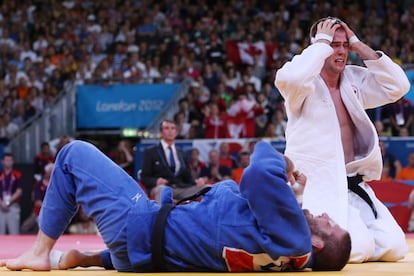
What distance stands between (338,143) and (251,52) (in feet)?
34.3

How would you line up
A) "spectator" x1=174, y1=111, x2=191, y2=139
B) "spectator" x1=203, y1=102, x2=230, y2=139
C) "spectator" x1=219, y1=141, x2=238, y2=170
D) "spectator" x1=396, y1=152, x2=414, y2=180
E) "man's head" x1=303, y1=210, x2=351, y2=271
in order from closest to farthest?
"man's head" x1=303, y1=210, x2=351, y2=271, "spectator" x1=396, y1=152, x2=414, y2=180, "spectator" x1=219, y1=141, x2=238, y2=170, "spectator" x1=203, y1=102, x2=230, y2=139, "spectator" x1=174, y1=111, x2=191, y2=139

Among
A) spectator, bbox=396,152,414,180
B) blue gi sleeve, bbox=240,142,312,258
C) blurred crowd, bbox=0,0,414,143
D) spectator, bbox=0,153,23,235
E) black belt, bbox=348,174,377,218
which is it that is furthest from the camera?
blurred crowd, bbox=0,0,414,143

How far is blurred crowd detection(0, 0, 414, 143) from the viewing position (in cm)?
1336

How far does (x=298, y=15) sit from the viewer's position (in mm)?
16719

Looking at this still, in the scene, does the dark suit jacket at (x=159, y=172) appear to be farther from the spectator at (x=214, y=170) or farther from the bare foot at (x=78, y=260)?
the bare foot at (x=78, y=260)

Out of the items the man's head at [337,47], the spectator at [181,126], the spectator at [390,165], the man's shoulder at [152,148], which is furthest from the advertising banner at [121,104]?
the man's head at [337,47]

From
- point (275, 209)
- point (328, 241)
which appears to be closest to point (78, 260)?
point (275, 209)

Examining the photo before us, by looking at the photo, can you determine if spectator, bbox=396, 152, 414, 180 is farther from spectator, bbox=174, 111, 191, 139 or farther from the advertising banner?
the advertising banner

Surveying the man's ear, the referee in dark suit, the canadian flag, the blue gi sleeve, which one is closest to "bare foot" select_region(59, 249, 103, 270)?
the blue gi sleeve

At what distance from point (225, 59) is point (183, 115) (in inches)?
106

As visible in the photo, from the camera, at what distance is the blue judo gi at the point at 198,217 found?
350 centimetres

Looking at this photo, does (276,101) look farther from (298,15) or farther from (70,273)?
(70,273)

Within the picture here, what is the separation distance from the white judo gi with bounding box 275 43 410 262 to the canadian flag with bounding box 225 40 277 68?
9840mm

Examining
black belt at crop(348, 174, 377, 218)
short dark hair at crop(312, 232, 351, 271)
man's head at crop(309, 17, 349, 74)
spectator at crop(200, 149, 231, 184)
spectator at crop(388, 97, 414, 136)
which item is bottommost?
spectator at crop(200, 149, 231, 184)
